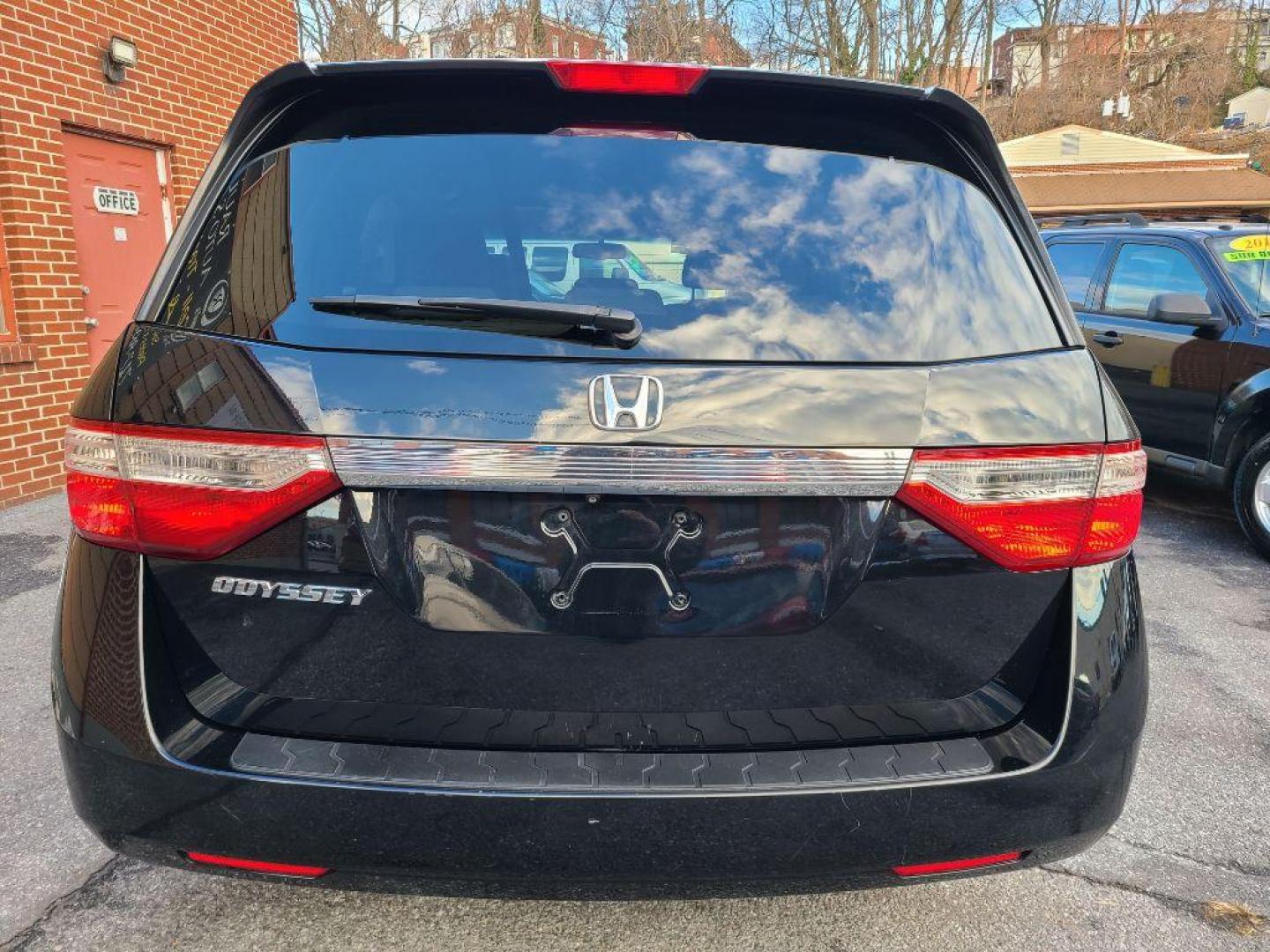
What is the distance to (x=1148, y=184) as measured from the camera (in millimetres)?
20438

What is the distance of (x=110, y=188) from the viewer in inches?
291

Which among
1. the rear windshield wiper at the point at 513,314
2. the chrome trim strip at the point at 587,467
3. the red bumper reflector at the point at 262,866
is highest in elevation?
the rear windshield wiper at the point at 513,314

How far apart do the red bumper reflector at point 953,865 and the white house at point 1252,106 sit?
53035mm

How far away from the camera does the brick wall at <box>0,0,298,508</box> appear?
6230 millimetres

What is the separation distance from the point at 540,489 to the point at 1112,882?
1.96 metres

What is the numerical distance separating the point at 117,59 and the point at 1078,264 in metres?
7.46

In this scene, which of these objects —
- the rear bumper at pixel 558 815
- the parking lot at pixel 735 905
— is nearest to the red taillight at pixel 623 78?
the rear bumper at pixel 558 815

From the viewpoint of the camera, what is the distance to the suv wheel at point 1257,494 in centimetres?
544

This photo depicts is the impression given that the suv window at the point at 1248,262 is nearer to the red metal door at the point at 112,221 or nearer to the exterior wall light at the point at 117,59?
the red metal door at the point at 112,221

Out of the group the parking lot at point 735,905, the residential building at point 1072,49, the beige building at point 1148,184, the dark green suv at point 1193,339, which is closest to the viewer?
the parking lot at point 735,905

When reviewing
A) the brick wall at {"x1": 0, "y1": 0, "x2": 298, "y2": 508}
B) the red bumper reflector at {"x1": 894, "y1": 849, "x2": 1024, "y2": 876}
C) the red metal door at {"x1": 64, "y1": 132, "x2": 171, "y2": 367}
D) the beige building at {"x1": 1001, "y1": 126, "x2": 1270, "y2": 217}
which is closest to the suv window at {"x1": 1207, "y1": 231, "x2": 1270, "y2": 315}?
the red bumper reflector at {"x1": 894, "y1": 849, "x2": 1024, "y2": 876}

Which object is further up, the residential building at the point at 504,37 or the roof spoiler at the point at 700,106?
the residential building at the point at 504,37

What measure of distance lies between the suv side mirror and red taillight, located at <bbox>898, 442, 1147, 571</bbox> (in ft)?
16.0

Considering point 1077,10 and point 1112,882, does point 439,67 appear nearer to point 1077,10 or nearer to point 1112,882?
point 1112,882
